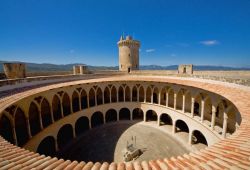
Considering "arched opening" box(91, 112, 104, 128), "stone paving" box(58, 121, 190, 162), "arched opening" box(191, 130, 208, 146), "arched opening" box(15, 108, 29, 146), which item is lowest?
"stone paving" box(58, 121, 190, 162)

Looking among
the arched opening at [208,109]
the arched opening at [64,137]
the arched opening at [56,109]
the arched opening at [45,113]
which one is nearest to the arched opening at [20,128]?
the arched opening at [45,113]

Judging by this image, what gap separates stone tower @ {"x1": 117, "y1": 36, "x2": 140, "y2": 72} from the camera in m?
35.7

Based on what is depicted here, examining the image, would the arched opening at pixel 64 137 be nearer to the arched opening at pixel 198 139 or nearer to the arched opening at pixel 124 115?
the arched opening at pixel 124 115

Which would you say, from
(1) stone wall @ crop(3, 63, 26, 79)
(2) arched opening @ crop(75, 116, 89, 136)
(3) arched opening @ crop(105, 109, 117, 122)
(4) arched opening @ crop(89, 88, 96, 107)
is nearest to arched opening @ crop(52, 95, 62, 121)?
(2) arched opening @ crop(75, 116, 89, 136)

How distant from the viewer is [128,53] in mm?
35969

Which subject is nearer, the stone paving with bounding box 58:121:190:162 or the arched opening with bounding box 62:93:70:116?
the stone paving with bounding box 58:121:190:162

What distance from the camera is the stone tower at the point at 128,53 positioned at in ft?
117

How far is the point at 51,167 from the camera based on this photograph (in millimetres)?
3562

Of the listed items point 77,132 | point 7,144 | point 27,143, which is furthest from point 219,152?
point 77,132

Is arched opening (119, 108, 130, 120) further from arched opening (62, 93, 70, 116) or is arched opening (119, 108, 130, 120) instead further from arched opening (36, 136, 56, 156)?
arched opening (36, 136, 56, 156)

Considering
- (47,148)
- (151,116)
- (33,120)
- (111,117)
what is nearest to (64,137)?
(47,148)

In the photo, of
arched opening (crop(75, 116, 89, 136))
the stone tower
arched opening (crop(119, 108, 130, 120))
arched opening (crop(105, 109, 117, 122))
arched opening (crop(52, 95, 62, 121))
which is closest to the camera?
arched opening (crop(52, 95, 62, 121))

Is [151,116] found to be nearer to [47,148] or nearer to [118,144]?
[118,144]

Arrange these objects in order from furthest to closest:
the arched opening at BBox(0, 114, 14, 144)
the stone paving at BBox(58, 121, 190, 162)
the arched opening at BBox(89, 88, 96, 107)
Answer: the arched opening at BBox(89, 88, 96, 107) < the stone paving at BBox(58, 121, 190, 162) < the arched opening at BBox(0, 114, 14, 144)
